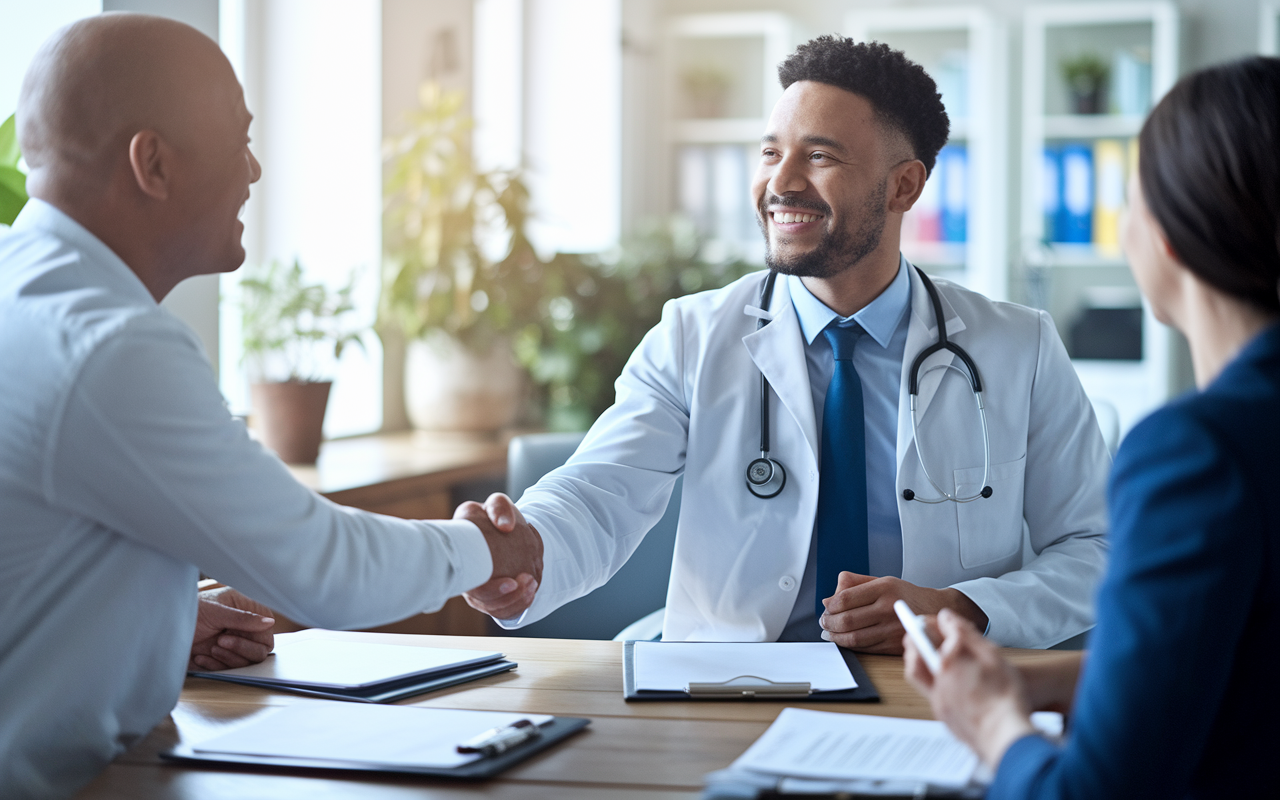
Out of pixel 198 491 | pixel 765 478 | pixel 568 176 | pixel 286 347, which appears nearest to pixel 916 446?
pixel 765 478

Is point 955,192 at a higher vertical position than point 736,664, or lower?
higher

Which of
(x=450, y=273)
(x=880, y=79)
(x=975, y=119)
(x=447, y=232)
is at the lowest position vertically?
(x=450, y=273)

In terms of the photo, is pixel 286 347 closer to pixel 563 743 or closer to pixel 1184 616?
pixel 563 743

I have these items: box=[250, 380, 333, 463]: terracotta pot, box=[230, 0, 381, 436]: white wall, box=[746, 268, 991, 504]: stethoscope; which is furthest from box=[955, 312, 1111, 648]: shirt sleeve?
box=[230, 0, 381, 436]: white wall

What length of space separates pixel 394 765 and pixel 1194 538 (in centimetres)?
70

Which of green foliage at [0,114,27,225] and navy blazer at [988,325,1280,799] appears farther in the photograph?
green foliage at [0,114,27,225]

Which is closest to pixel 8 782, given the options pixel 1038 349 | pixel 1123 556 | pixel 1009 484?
pixel 1123 556

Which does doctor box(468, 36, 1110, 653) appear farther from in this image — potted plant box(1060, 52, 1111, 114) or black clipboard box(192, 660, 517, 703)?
potted plant box(1060, 52, 1111, 114)

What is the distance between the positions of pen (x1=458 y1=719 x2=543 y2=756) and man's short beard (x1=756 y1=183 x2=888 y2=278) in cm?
106

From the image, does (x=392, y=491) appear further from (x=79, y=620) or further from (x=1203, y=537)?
(x=1203, y=537)

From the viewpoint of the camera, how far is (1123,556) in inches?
32.6

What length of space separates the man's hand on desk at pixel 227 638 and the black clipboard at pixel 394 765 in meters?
0.30

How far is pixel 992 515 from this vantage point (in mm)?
1836

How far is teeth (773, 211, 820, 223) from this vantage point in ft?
6.46
